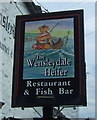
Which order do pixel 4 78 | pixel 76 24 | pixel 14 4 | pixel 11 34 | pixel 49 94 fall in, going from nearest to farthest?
pixel 49 94 < pixel 76 24 < pixel 4 78 < pixel 11 34 < pixel 14 4

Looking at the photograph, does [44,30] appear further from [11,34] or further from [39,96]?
[11,34]

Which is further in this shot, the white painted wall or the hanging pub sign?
the white painted wall

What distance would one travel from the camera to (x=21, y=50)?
19.0 feet

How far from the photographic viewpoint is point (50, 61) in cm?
557

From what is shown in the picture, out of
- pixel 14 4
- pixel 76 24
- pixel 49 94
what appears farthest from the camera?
pixel 14 4

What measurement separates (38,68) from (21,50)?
53 cm

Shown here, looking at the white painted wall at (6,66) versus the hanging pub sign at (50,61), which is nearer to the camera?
the hanging pub sign at (50,61)

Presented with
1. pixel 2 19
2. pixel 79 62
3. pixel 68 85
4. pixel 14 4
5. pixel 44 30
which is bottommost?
pixel 68 85

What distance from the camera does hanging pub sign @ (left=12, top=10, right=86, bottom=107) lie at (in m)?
5.31

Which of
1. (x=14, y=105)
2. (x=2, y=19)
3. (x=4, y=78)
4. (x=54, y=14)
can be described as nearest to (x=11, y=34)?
(x=2, y=19)

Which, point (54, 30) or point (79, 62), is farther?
point (54, 30)

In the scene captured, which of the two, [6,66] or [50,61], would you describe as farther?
[6,66]

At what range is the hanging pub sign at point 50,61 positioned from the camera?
5.31 meters

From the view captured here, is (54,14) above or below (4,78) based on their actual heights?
above
